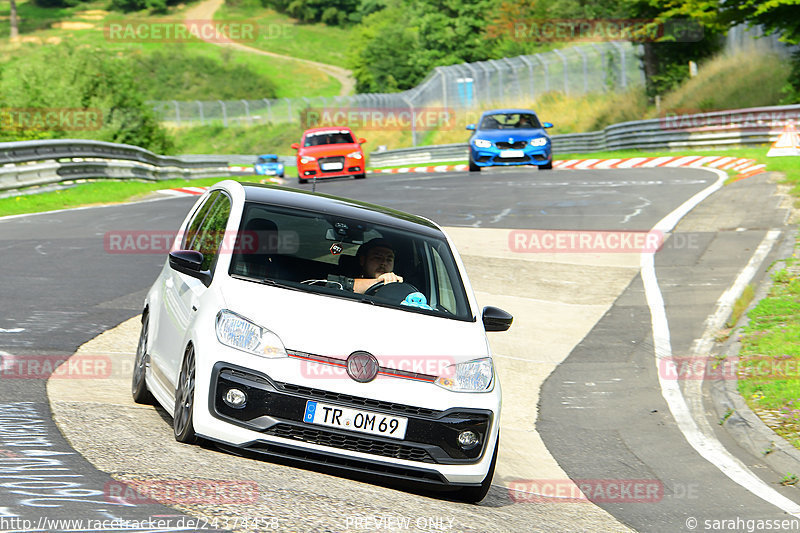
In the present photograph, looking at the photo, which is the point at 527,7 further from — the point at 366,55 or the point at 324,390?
the point at 324,390

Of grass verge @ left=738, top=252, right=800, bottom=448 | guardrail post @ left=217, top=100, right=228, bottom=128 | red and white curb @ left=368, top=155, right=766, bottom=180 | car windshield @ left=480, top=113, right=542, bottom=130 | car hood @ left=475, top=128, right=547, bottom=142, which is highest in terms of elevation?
grass verge @ left=738, top=252, right=800, bottom=448

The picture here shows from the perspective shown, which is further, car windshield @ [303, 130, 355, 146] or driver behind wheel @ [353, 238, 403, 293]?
car windshield @ [303, 130, 355, 146]

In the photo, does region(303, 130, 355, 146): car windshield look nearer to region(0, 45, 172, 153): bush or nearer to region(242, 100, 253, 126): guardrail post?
region(0, 45, 172, 153): bush

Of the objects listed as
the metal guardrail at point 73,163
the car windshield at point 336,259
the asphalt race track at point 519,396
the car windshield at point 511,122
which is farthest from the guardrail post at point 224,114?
the car windshield at point 336,259

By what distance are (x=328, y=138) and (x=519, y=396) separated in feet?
83.1

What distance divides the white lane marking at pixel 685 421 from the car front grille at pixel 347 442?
240cm

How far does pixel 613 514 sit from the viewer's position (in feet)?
21.3

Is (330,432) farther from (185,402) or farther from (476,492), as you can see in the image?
(476,492)

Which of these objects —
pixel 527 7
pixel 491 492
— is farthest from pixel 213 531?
pixel 527 7

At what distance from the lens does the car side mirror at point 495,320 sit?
6.92 meters

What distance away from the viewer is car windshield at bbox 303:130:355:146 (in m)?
34.2

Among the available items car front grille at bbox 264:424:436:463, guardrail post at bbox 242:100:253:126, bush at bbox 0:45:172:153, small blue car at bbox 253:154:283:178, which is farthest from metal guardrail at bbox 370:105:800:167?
guardrail post at bbox 242:100:253:126

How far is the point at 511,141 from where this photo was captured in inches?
1152

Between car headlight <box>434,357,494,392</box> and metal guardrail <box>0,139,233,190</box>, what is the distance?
55.6ft
